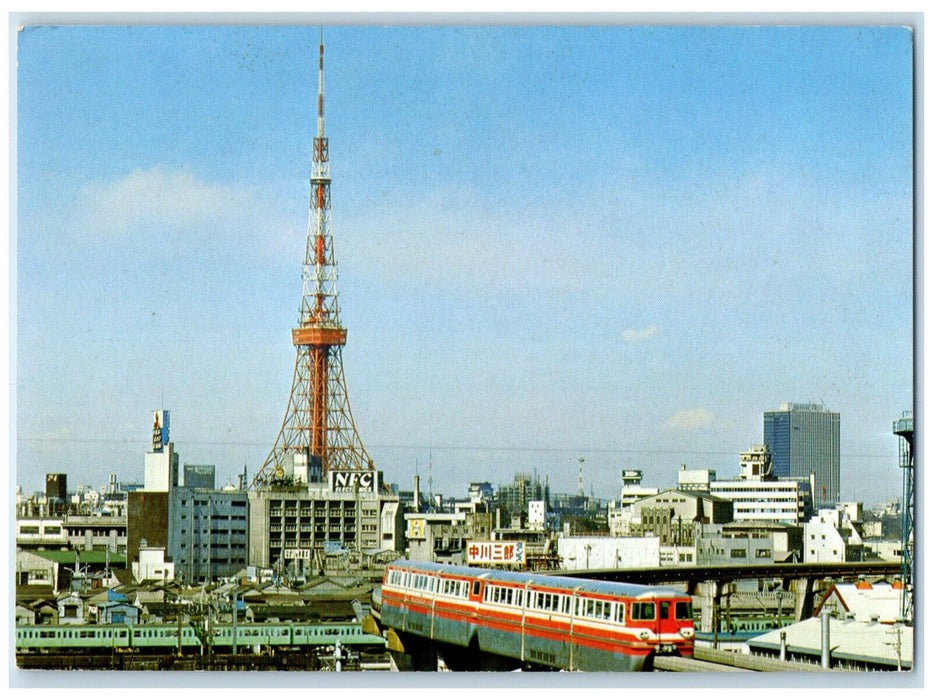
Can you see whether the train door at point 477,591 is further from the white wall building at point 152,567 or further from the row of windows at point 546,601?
the white wall building at point 152,567

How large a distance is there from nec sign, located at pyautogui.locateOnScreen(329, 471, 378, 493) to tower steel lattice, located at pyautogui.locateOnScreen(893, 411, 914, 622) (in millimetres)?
4944

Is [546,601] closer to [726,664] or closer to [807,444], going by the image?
[726,664]

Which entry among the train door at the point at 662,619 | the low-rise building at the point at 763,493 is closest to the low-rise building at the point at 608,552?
the low-rise building at the point at 763,493

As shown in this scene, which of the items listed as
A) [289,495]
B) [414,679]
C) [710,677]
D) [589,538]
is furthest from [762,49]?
[289,495]

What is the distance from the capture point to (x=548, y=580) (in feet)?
31.8

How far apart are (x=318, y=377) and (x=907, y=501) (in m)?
6.04

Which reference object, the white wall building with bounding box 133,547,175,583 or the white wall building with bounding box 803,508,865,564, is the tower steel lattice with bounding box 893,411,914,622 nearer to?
the white wall building with bounding box 803,508,865,564

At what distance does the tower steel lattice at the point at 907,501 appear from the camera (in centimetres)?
941

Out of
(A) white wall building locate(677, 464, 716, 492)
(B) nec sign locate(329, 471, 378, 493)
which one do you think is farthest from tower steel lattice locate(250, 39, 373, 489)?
(A) white wall building locate(677, 464, 716, 492)

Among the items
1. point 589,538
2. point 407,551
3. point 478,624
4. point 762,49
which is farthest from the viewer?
point 589,538

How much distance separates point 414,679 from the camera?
351 inches

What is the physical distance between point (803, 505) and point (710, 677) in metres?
6.20

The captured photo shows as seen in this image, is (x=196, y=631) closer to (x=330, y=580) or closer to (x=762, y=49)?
(x=330, y=580)

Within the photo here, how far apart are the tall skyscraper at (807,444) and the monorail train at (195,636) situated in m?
3.74
